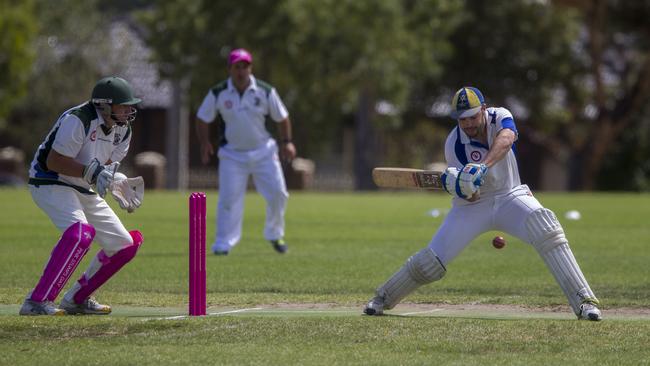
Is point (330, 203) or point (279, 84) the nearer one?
point (330, 203)

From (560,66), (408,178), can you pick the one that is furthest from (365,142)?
(408,178)

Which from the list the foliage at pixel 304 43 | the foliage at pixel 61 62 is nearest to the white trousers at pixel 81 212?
the foliage at pixel 304 43

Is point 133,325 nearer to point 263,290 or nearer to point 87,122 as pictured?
point 87,122

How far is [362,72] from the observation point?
1601 inches

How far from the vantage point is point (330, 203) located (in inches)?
1145

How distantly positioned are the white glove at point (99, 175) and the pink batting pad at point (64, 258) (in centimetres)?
33

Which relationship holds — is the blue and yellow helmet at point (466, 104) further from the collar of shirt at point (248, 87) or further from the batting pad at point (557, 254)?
the collar of shirt at point (248, 87)

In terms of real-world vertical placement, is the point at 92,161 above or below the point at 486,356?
above

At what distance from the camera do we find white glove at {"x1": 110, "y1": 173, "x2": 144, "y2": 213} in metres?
9.19

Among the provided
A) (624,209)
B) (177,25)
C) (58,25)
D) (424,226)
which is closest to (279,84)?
(177,25)

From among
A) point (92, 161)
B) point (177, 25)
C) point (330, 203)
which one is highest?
point (177, 25)

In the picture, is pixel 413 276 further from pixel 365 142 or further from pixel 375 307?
pixel 365 142

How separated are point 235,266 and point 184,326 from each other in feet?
16.5

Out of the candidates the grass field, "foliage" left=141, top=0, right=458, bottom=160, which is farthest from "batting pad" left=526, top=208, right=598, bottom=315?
"foliage" left=141, top=0, right=458, bottom=160
